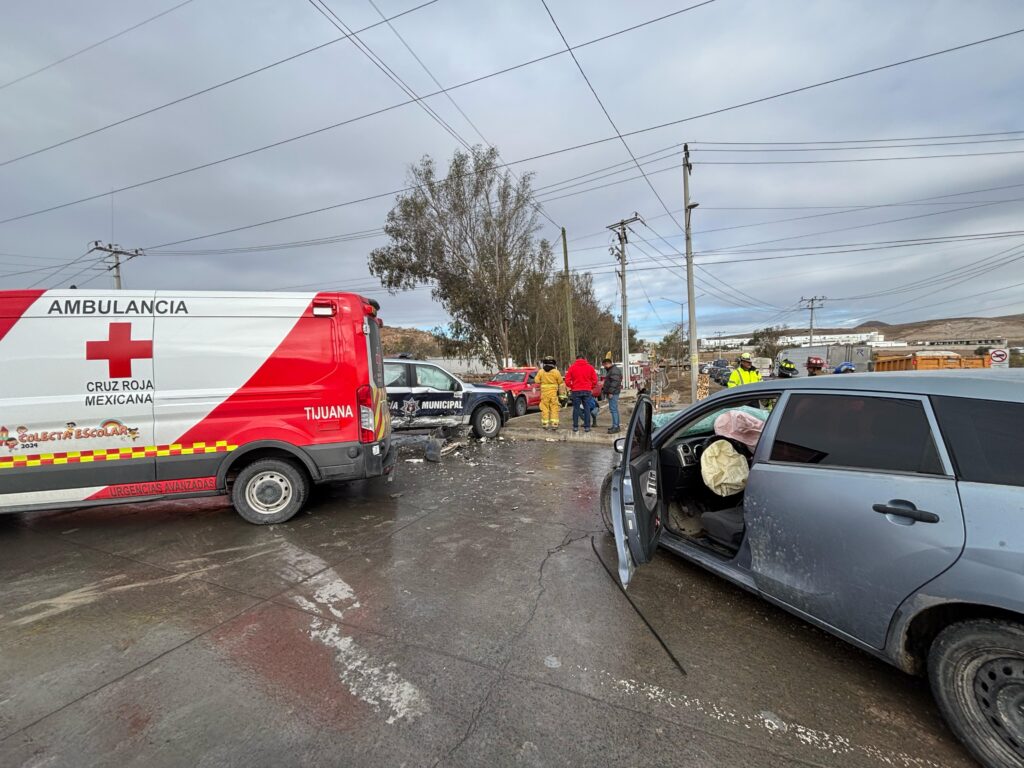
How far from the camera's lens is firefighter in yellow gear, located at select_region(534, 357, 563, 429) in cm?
1038

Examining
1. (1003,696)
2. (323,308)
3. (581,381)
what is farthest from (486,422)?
(1003,696)

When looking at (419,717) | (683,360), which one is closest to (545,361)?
(419,717)

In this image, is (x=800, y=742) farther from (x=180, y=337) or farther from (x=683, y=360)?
(x=683, y=360)

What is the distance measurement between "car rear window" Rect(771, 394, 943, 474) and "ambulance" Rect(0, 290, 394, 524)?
3.81 metres

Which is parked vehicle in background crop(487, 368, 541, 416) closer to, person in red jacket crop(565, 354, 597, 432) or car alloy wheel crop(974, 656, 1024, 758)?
person in red jacket crop(565, 354, 597, 432)

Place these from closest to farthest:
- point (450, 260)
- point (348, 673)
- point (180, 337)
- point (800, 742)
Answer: point (800, 742) → point (348, 673) → point (180, 337) → point (450, 260)

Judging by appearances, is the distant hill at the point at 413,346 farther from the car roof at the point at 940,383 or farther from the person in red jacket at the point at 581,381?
the car roof at the point at 940,383

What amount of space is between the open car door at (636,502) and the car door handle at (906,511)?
1.17 m

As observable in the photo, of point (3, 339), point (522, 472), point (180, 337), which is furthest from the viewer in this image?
point (522, 472)

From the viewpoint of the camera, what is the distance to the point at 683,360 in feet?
217

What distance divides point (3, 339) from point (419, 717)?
497 centimetres

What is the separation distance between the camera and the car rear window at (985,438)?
5.97ft

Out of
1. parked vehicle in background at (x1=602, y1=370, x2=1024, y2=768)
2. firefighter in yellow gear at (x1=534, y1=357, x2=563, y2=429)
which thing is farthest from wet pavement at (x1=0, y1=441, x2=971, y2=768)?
firefighter in yellow gear at (x1=534, y1=357, x2=563, y2=429)

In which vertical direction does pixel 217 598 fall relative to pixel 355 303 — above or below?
below
